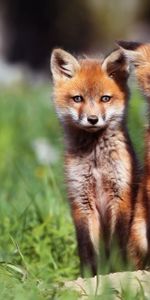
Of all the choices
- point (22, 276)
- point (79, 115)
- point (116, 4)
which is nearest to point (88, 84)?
point (79, 115)

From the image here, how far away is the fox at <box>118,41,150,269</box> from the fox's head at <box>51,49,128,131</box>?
0.11 meters

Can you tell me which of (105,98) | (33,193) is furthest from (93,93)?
(33,193)

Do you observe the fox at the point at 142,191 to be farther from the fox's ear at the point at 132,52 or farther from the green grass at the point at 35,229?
the green grass at the point at 35,229

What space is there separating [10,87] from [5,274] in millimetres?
14305

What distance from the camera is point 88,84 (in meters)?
7.88

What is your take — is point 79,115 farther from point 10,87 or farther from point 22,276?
point 10,87

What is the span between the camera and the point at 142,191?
24.8 feet

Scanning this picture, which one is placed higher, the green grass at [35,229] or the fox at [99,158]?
the fox at [99,158]

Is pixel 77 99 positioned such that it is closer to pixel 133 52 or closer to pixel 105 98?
pixel 105 98

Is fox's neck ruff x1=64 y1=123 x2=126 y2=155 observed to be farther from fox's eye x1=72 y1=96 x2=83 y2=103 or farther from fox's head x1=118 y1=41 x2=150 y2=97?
fox's head x1=118 y1=41 x2=150 y2=97

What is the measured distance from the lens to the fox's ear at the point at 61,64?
8.20 m

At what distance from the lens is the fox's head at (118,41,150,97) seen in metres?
7.86

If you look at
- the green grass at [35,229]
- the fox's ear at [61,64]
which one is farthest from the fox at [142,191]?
the green grass at [35,229]

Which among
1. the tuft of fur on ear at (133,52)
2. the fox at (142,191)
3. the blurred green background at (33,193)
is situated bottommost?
the blurred green background at (33,193)
